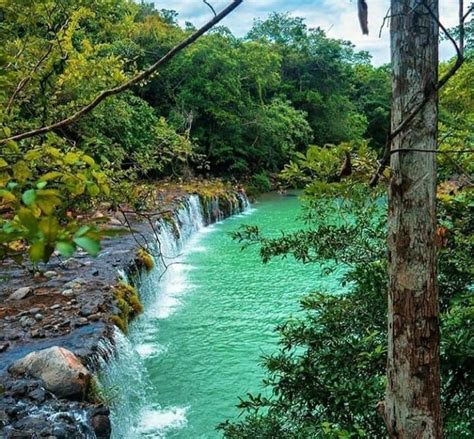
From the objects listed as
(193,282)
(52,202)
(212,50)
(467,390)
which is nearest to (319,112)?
(212,50)

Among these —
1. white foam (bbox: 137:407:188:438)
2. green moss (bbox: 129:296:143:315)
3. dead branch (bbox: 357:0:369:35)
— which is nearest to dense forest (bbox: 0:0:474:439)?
dead branch (bbox: 357:0:369:35)

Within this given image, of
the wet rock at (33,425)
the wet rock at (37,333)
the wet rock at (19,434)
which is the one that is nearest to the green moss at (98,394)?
the wet rock at (33,425)

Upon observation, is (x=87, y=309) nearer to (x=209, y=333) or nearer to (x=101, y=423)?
(x=209, y=333)

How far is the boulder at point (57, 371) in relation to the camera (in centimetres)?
384

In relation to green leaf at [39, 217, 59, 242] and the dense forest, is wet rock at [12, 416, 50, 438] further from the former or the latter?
green leaf at [39, 217, 59, 242]

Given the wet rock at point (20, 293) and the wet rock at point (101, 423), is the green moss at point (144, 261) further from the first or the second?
the wet rock at point (101, 423)

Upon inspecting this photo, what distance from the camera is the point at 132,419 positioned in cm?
443

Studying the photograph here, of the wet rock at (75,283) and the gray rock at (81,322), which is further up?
the wet rock at (75,283)

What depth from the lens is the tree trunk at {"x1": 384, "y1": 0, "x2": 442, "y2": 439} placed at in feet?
5.23

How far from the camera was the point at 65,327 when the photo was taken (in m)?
4.95

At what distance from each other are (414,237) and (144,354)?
15.3ft

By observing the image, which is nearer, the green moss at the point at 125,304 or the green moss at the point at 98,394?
the green moss at the point at 98,394

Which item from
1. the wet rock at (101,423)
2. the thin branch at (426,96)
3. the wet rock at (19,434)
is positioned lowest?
the wet rock at (101,423)

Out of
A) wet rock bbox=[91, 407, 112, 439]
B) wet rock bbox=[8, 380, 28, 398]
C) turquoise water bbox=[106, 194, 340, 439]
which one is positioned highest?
wet rock bbox=[8, 380, 28, 398]
